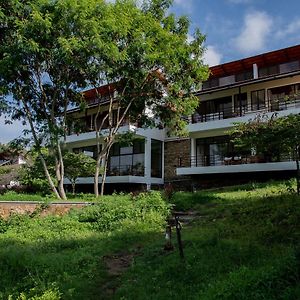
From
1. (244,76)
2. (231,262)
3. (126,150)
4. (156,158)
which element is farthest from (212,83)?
(231,262)

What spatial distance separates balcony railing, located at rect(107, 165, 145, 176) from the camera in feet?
91.8

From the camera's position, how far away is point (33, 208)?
14984mm

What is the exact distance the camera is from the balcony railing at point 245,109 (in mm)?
22875

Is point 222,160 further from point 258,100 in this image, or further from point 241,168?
point 258,100

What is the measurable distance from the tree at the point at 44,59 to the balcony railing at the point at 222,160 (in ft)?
30.1

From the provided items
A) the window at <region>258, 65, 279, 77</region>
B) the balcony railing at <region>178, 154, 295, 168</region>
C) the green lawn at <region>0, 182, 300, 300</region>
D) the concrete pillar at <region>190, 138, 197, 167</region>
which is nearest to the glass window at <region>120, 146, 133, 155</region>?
the balcony railing at <region>178, 154, 295, 168</region>

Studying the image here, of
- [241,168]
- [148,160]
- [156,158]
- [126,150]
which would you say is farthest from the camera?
[126,150]

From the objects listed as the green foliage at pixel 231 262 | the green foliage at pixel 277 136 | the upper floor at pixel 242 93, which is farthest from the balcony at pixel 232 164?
the green foliage at pixel 231 262

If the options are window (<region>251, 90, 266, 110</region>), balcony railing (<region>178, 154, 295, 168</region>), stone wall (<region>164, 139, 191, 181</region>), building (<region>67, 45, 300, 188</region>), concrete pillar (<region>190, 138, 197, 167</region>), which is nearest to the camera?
balcony railing (<region>178, 154, 295, 168</region>)

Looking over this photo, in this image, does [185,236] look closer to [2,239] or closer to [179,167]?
[2,239]

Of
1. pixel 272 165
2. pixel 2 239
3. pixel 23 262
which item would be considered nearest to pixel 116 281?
pixel 23 262

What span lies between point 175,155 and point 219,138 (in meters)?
3.70

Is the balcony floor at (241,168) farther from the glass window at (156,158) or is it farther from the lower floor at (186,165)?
the glass window at (156,158)

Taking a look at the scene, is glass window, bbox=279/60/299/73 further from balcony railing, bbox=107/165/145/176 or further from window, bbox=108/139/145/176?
balcony railing, bbox=107/165/145/176
